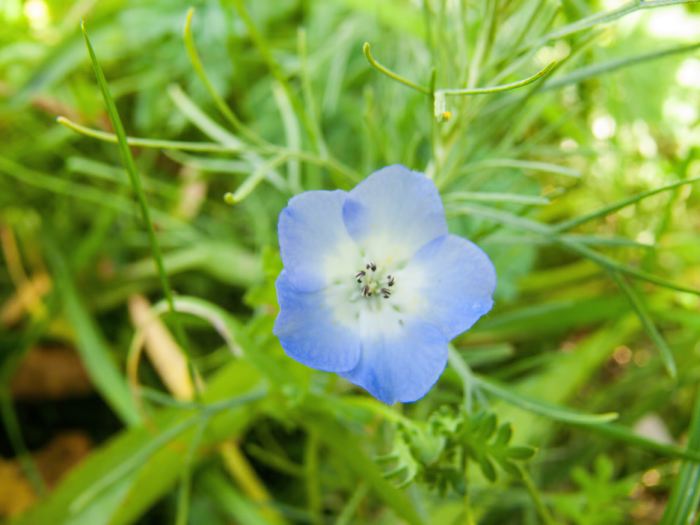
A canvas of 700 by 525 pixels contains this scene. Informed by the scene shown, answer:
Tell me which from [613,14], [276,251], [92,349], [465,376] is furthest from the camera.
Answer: [92,349]

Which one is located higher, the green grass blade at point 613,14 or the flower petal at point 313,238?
the green grass blade at point 613,14

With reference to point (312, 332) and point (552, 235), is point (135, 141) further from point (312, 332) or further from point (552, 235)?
point (552, 235)

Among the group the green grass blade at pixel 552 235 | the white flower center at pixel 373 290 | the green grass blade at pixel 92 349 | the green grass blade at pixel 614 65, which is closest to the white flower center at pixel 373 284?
the white flower center at pixel 373 290

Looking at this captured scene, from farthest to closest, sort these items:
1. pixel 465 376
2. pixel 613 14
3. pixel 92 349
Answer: pixel 92 349 < pixel 465 376 < pixel 613 14

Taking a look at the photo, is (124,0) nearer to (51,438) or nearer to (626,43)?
(51,438)

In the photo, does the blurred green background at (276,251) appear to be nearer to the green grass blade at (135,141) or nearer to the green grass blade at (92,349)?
the green grass blade at (92,349)

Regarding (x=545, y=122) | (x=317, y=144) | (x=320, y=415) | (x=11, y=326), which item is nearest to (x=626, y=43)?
(x=545, y=122)

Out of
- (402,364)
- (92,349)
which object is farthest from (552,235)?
(92,349)
